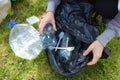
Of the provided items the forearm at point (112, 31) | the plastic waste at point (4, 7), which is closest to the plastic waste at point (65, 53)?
the forearm at point (112, 31)

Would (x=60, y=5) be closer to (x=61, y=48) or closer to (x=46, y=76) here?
(x=61, y=48)

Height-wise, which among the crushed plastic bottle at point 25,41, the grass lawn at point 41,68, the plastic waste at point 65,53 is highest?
the plastic waste at point 65,53

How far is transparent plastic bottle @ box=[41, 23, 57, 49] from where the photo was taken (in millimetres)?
1643

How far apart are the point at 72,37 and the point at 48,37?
165mm

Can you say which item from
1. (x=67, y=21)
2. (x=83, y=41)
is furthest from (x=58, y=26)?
(x=83, y=41)

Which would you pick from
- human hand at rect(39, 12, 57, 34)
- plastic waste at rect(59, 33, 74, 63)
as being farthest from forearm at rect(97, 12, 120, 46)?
human hand at rect(39, 12, 57, 34)

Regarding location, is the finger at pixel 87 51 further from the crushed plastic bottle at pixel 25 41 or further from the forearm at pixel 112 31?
the crushed plastic bottle at pixel 25 41

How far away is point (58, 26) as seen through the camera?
171cm

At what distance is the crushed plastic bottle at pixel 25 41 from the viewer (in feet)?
5.98

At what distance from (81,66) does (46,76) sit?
0.28 m

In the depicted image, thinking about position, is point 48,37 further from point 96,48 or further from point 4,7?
Answer: point 4,7

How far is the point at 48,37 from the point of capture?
1.66m

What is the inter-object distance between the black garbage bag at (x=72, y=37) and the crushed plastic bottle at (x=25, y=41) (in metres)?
0.22

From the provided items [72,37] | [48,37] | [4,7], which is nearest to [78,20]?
[72,37]
